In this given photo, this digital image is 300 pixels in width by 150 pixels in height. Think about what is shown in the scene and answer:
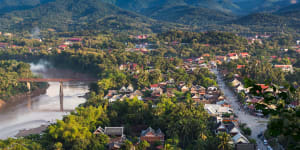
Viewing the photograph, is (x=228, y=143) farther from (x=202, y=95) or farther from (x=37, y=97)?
(x=37, y=97)

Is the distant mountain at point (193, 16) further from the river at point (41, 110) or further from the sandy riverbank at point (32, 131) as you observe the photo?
the sandy riverbank at point (32, 131)

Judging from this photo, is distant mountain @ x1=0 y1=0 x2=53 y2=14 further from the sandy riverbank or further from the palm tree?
the palm tree

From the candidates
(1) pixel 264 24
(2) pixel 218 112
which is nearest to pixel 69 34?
(1) pixel 264 24

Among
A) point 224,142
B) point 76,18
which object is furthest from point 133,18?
point 224,142

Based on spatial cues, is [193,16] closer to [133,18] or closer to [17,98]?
[133,18]

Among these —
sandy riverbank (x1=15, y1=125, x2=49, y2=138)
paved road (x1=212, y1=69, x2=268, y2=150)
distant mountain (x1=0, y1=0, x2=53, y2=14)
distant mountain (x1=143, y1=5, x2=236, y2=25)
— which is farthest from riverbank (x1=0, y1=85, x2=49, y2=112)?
distant mountain (x1=0, y1=0, x2=53, y2=14)

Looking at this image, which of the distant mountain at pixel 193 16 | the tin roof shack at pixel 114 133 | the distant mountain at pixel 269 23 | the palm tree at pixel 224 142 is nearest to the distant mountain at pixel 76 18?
the distant mountain at pixel 193 16
